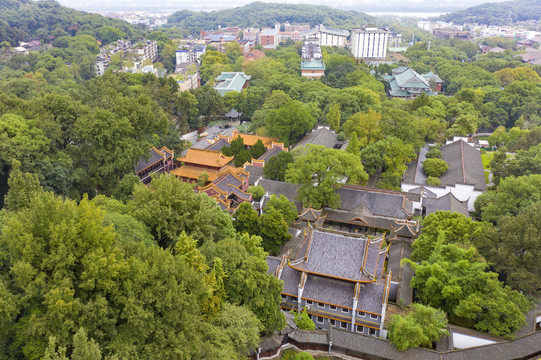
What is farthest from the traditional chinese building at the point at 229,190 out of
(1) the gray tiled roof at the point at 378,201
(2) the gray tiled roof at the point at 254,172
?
(1) the gray tiled roof at the point at 378,201

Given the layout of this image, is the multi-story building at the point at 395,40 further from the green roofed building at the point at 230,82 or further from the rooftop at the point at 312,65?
the green roofed building at the point at 230,82

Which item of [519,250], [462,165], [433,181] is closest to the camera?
[519,250]

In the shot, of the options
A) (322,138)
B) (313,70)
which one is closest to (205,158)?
(322,138)

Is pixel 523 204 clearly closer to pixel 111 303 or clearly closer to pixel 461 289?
pixel 461 289

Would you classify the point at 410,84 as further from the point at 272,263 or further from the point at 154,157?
the point at 272,263

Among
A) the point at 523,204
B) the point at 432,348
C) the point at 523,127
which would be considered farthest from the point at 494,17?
the point at 432,348

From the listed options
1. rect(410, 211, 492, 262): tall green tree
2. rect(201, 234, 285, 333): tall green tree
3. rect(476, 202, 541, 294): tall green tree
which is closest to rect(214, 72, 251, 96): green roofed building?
rect(410, 211, 492, 262): tall green tree
